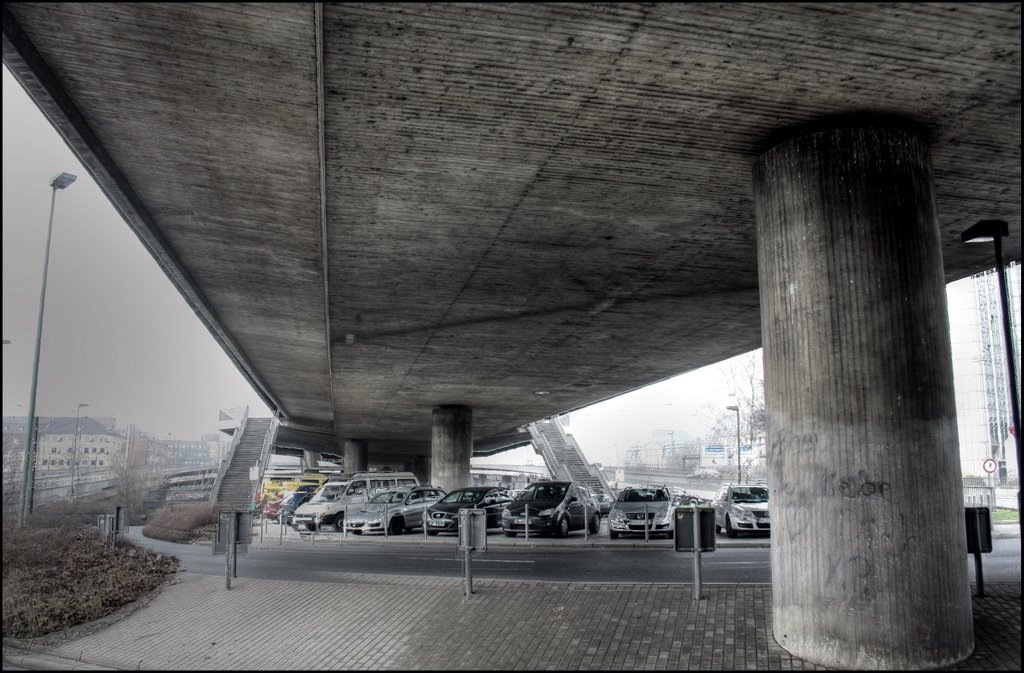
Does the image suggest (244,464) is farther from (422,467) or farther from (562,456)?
(422,467)

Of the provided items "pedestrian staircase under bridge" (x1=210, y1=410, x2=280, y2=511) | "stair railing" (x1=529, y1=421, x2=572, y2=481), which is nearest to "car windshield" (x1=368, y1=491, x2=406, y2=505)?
A: "pedestrian staircase under bridge" (x1=210, y1=410, x2=280, y2=511)

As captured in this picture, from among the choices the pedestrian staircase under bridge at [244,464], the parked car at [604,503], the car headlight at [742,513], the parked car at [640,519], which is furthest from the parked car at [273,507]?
the car headlight at [742,513]

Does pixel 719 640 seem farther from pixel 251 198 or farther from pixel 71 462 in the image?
pixel 71 462

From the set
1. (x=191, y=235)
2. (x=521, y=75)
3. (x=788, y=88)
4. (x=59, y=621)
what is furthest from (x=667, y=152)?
(x=59, y=621)

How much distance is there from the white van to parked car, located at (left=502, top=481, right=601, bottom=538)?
5.78 metres

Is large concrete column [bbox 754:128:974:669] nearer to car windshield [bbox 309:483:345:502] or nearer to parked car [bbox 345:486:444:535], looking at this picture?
parked car [bbox 345:486:444:535]

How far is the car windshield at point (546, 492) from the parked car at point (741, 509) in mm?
4354

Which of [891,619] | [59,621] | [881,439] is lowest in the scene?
[59,621]

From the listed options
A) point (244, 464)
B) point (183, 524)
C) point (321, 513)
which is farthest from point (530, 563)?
point (244, 464)

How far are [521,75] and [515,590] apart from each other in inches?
260

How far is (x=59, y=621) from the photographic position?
10.1m

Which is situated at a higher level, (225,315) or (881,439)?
(225,315)

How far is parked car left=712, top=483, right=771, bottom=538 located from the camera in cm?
2033

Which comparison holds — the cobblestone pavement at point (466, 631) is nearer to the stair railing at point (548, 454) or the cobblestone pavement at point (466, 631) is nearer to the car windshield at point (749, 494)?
the car windshield at point (749, 494)
